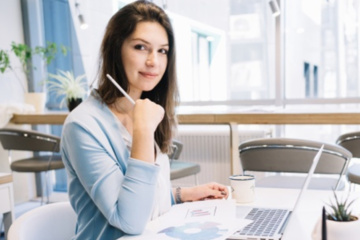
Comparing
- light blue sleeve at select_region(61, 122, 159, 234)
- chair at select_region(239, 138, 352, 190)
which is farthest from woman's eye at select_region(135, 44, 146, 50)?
chair at select_region(239, 138, 352, 190)

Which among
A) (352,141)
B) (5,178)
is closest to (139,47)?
(5,178)

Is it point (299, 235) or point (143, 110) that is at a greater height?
point (143, 110)

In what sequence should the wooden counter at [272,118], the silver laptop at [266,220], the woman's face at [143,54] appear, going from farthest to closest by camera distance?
1. the wooden counter at [272,118]
2. the woman's face at [143,54]
3. the silver laptop at [266,220]

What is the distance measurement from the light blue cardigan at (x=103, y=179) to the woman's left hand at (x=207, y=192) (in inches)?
10.8

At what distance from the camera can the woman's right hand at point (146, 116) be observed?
1.06 metres

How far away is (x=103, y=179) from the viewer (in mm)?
989

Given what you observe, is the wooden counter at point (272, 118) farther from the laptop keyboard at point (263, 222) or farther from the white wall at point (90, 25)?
the white wall at point (90, 25)

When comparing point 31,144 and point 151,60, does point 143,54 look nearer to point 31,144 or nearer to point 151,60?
point 151,60

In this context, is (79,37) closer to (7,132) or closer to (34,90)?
(34,90)

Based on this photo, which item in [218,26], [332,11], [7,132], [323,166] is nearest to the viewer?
[323,166]

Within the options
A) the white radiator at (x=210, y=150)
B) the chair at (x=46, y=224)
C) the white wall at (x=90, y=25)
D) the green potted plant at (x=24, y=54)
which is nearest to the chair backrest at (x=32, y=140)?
the green potted plant at (x=24, y=54)

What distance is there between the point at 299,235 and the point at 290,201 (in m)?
0.29

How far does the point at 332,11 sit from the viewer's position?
363 cm

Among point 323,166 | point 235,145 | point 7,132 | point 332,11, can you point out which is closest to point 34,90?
point 7,132
